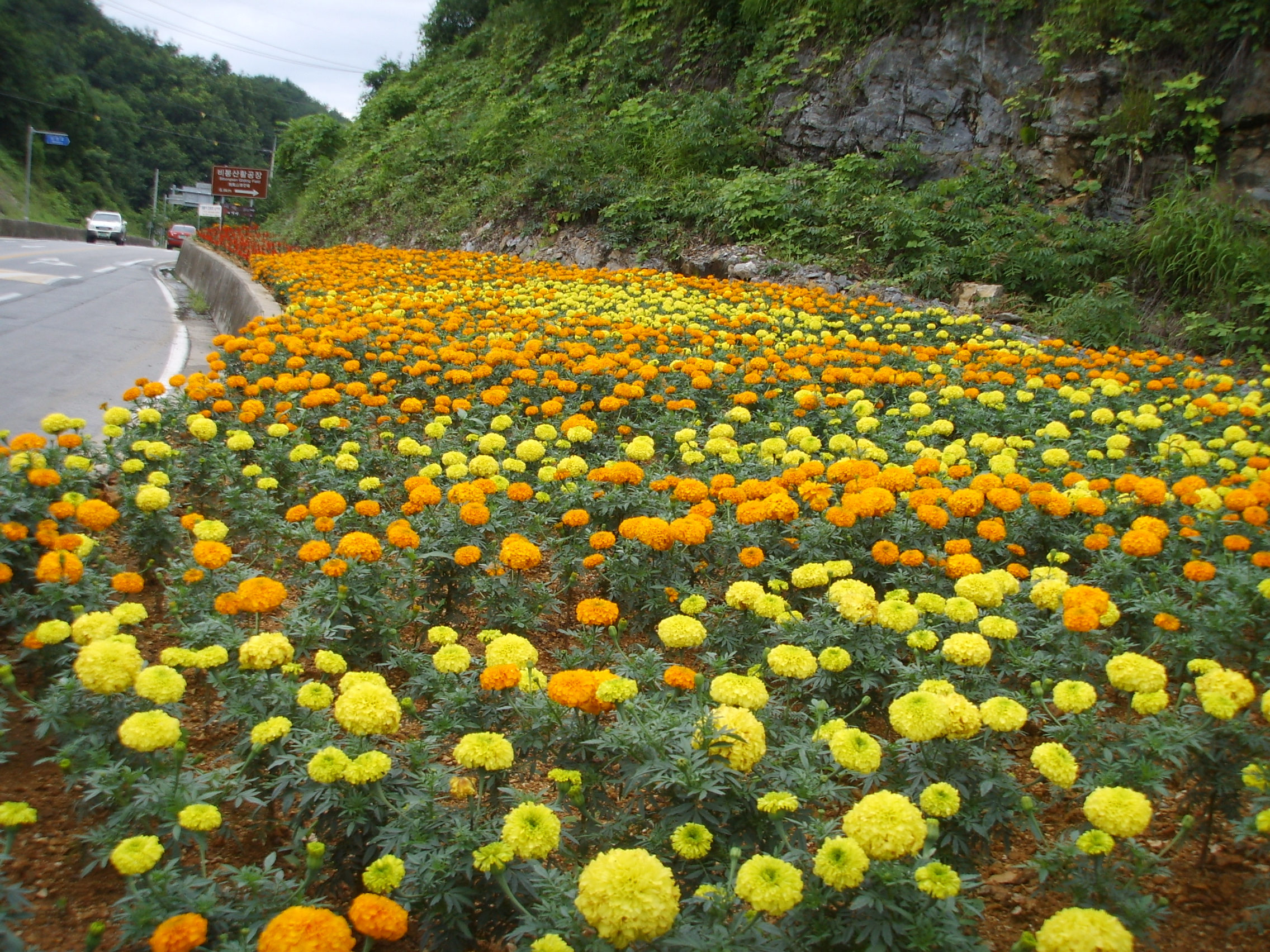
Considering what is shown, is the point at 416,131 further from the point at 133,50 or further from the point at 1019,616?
the point at 133,50

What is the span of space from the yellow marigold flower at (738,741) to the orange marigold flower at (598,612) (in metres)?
0.66

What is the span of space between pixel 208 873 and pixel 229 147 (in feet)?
284

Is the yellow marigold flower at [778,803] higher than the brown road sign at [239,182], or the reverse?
the brown road sign at [239,182]

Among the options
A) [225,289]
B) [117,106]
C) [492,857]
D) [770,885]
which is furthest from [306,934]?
[117,106]

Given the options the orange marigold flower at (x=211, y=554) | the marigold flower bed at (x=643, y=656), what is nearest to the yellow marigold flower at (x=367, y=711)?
the marigold flower bed at (x=643, y=656)

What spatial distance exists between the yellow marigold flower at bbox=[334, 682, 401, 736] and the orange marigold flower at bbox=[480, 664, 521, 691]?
239 millimetres

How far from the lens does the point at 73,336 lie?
9.10 m

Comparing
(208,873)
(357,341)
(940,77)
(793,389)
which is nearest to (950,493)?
(793,389)

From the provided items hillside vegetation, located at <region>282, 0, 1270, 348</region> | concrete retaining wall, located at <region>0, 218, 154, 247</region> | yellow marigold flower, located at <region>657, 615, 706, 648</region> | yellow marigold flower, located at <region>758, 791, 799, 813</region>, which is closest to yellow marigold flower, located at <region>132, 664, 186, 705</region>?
yellow marigold flower, located at <region>657, 615, 706, 648</region>

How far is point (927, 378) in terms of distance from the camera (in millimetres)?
5684

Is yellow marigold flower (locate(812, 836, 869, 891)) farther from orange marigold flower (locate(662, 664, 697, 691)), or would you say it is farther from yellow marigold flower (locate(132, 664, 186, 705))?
yellow marigold flower (locate(132, 664, 186, 705))

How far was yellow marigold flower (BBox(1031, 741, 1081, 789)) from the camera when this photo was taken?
5.92 ft

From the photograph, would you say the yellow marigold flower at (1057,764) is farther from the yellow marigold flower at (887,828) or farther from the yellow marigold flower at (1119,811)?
the yellow marigold flower at (887,828)

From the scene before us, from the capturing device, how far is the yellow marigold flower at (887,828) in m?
1.52
